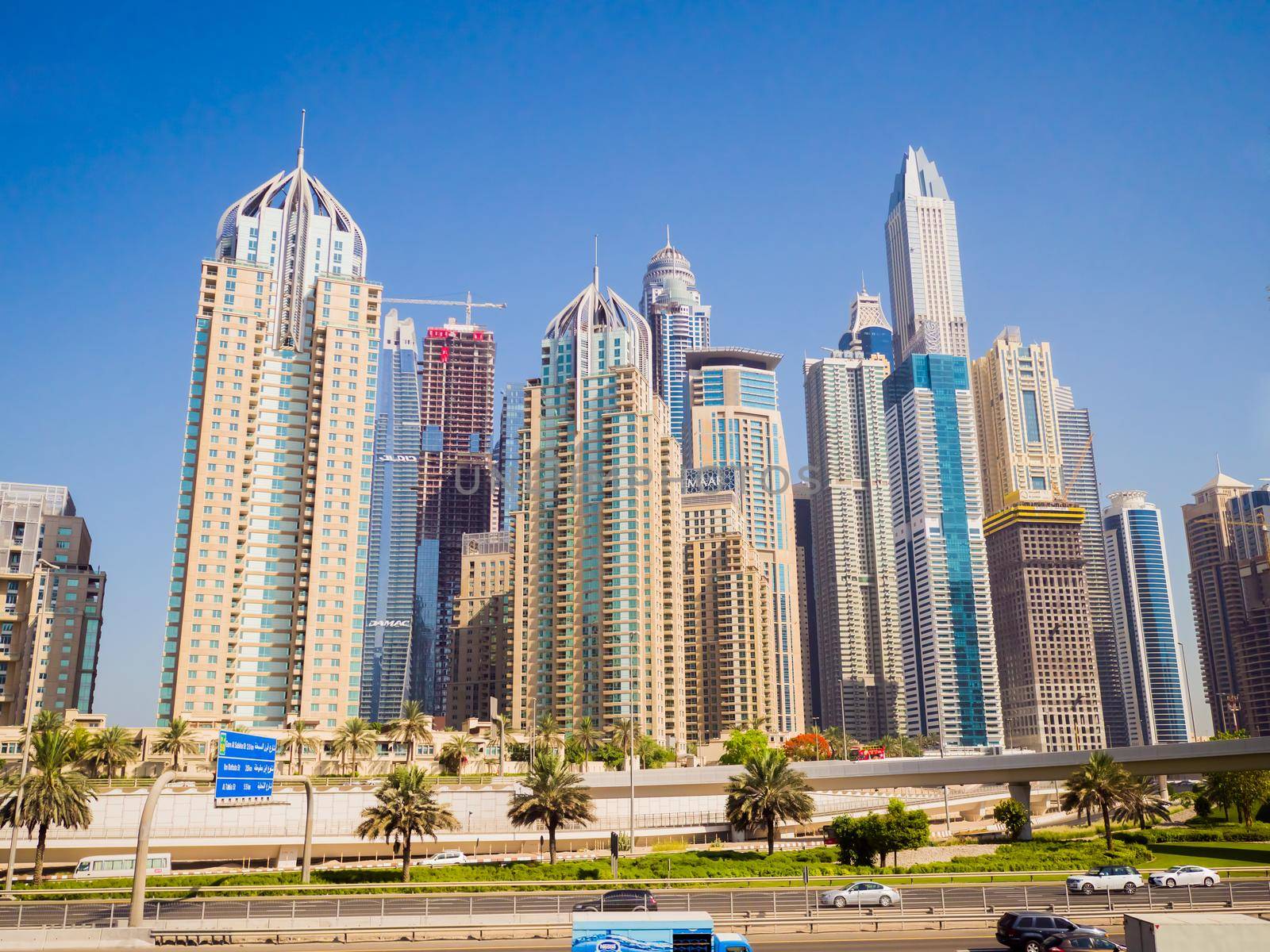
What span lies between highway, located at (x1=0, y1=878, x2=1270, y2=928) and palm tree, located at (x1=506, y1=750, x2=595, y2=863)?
2196 cm

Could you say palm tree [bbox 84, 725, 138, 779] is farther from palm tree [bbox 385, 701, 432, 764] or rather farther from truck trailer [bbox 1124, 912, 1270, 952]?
truck trailer [bbox 1124, 912, 1270, 952]

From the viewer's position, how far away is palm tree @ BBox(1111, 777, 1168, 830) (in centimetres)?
9662

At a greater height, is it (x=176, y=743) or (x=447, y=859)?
(x=176, y=743)

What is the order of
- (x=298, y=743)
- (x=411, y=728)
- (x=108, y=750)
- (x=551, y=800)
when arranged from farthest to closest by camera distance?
(x=411, y=728) → (x=298, y=743) → (x=108, y=750) → (x=551, y=800)

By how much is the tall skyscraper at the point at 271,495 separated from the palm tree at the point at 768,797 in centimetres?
8687

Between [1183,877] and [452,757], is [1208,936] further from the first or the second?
[452,757]

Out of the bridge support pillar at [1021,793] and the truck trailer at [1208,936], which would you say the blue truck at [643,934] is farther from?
the bridge support pillar at [1021,793]

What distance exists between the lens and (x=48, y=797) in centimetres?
7962

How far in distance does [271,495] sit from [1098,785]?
124849 millimetres

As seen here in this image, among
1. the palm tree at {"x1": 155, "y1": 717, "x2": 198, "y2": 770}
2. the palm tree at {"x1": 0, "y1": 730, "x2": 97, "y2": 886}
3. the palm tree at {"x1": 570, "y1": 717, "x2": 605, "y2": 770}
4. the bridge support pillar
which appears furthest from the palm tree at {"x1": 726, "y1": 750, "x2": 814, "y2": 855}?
the palm tree at {"x1": 155, "y1": 717, "x2": 198, "y2": 770}

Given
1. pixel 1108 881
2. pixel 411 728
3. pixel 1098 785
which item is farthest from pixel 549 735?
pixel 1108 881

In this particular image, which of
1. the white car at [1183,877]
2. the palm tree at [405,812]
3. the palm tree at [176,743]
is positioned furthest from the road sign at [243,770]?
the palm tree at [176,743]

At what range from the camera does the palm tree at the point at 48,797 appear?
7919cm

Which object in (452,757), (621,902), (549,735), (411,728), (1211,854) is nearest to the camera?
(621,902)
